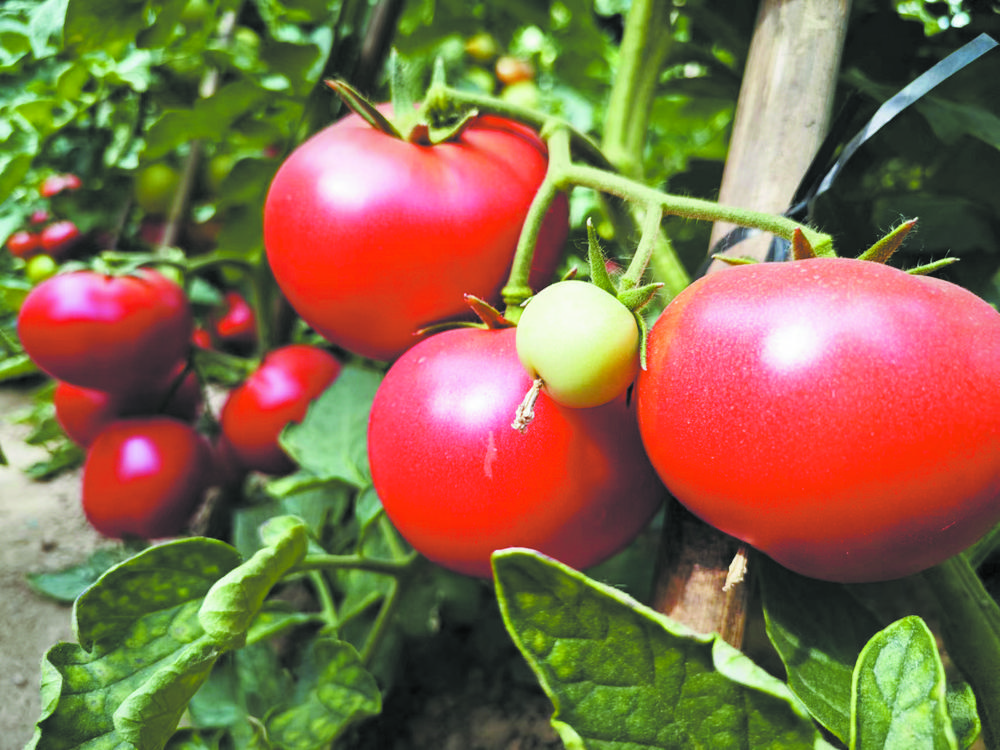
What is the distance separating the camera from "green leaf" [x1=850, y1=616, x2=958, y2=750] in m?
0.30

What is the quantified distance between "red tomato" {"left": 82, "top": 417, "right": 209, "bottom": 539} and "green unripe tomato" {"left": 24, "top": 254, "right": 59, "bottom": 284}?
0.36 meters

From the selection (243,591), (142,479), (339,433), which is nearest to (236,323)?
(142,479)

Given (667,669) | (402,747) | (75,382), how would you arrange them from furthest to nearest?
1. (75,382)
2. (402,747)
3. (667,669)

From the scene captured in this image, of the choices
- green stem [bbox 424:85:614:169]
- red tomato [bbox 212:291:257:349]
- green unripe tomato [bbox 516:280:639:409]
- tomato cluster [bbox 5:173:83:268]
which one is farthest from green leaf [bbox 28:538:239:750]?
tomato cluster [bbox 5:173:83:268]

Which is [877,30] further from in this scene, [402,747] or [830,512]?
[402,747]

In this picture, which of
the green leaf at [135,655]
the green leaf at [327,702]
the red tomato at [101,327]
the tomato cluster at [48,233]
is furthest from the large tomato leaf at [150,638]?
the tomato cluster at [48,233]

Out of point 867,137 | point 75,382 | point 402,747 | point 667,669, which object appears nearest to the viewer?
point 667,669

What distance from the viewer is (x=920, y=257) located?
2.24ft

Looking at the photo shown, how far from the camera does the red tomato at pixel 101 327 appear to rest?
747mm

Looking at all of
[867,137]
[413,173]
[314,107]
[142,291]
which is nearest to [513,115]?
[413,173]

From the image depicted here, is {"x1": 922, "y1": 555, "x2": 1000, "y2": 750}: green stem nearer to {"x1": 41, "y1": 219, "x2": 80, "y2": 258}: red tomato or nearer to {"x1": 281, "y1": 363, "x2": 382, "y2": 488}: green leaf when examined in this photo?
{"x1": 281, "y1": 363, "x2": 382, "y2": 488}: green leaf

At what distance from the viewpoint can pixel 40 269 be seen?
3.60 feet

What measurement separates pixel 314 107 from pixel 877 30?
1.85 ft

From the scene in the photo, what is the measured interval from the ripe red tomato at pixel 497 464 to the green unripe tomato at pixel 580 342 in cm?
5
